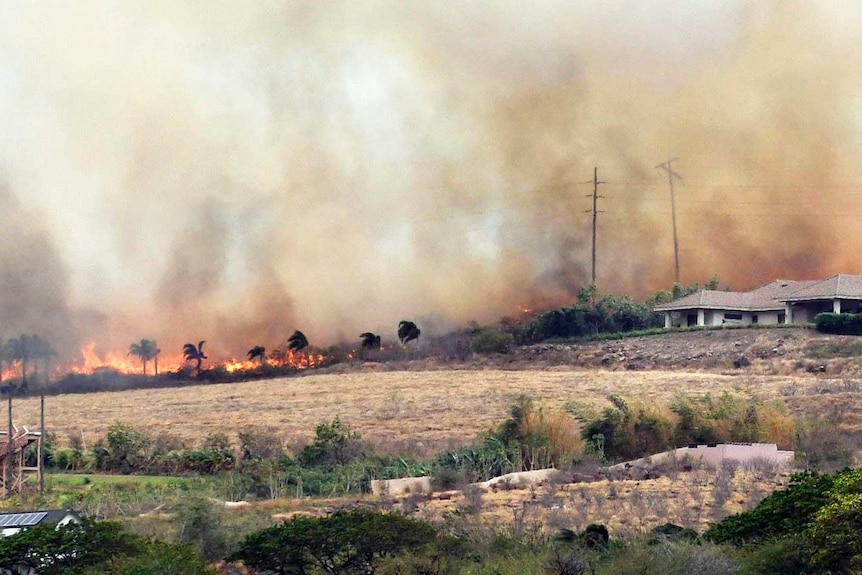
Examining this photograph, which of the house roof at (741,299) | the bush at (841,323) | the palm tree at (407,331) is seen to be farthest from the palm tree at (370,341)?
the bush at (841,323)

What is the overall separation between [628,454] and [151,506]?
35.4 feet

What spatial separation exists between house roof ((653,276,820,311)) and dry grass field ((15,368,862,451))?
7299 mm

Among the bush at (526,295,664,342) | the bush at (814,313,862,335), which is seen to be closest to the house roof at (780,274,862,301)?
the bush at (814,313,862,335)

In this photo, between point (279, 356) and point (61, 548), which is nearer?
point (61, 548)

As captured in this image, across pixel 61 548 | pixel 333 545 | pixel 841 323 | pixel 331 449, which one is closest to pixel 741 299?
pixel 841 323

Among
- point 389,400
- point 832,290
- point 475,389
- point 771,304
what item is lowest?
point 389,400

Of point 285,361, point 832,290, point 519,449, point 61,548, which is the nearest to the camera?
point 61,548

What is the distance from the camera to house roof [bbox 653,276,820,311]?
4950 cm

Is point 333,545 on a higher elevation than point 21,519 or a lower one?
lower

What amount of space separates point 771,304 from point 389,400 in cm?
1801

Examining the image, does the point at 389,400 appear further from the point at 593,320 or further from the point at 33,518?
the point at 33,518

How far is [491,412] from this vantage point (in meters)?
35.5

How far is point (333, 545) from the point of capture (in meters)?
16.2

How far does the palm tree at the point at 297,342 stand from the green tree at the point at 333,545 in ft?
114
